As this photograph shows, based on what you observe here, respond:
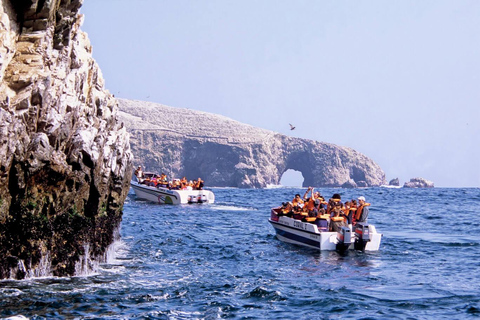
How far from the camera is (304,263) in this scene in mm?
22281

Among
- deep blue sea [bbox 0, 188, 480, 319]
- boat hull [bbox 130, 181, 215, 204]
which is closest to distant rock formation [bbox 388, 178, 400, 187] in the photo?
boat hull [bbox 130, 181, 215, 204]

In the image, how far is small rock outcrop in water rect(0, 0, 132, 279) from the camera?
50.8 feet

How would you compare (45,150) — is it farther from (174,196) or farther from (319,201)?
(174,196)

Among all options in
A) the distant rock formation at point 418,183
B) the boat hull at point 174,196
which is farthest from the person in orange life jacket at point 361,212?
the distant rock formation at point 418,183

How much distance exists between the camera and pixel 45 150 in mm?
15977

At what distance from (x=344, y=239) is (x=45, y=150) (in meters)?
12.9

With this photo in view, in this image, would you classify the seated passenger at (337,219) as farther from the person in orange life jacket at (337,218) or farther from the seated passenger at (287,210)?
the seated passenger at (287,210)

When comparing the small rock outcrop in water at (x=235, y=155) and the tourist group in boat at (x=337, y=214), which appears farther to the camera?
the small rock outcrop in water at (x=235, y=155)

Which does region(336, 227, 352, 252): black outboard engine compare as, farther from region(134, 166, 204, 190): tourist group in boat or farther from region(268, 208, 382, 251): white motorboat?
region(134, 166, 204, 190): tourist group in boat

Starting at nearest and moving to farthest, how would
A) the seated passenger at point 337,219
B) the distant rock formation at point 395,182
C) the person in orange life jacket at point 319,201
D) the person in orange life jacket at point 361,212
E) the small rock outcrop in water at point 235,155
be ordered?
the seated passenger at point 337,219
the person in orange life jacket at point 361,212
the person in orange life jacket at point 319,201
the small rock outcrop in water at point 235,155
the distant rock formation at point 395,182

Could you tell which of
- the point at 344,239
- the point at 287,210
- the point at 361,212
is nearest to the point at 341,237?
the point at 344,239

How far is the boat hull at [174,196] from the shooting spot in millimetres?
50250

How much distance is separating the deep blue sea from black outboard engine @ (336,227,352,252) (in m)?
0.50

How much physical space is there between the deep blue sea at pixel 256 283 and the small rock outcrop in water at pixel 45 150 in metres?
0.84
